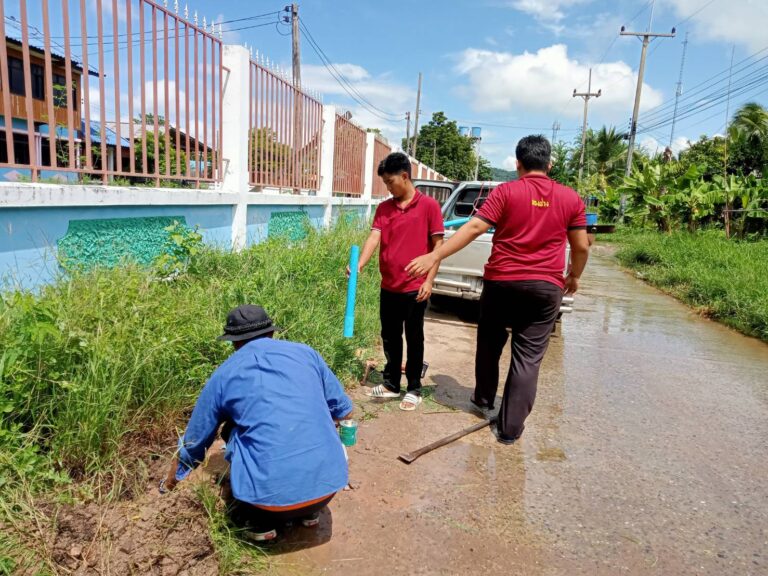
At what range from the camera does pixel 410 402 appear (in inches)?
155

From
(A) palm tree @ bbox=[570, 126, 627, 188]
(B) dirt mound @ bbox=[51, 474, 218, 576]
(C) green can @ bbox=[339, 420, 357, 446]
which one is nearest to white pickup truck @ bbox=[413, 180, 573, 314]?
(C) green can @ bbox=[339, 420, 357, 446]

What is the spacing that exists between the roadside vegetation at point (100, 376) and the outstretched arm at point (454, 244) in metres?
1.12

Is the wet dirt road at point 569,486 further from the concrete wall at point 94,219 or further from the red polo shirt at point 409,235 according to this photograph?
the concrete wall at point 94,219

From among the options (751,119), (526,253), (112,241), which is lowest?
(112,241)

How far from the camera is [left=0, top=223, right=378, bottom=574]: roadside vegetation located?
2.31 m

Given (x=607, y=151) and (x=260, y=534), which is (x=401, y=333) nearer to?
(x=260, y=534)

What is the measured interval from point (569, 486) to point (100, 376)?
256 centimetres

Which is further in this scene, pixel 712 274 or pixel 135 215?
pixel 712 274

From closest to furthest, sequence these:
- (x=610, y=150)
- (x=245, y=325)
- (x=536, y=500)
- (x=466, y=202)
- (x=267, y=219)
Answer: (x=245, y=325)
(x=536, y=500)
(x=267, y=219)
(x=466, y=202)
(x=610, y=150)

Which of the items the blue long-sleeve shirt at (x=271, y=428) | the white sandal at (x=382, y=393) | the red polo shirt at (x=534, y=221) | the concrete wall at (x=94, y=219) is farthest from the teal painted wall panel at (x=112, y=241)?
the red polo shirt at (x=534, y=221)

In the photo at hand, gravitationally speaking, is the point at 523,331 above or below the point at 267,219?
below

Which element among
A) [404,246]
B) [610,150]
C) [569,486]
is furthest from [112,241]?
[610,150]

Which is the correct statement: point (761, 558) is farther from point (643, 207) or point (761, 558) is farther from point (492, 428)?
point (643, 207)

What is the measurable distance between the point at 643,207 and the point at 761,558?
18.4 metres
